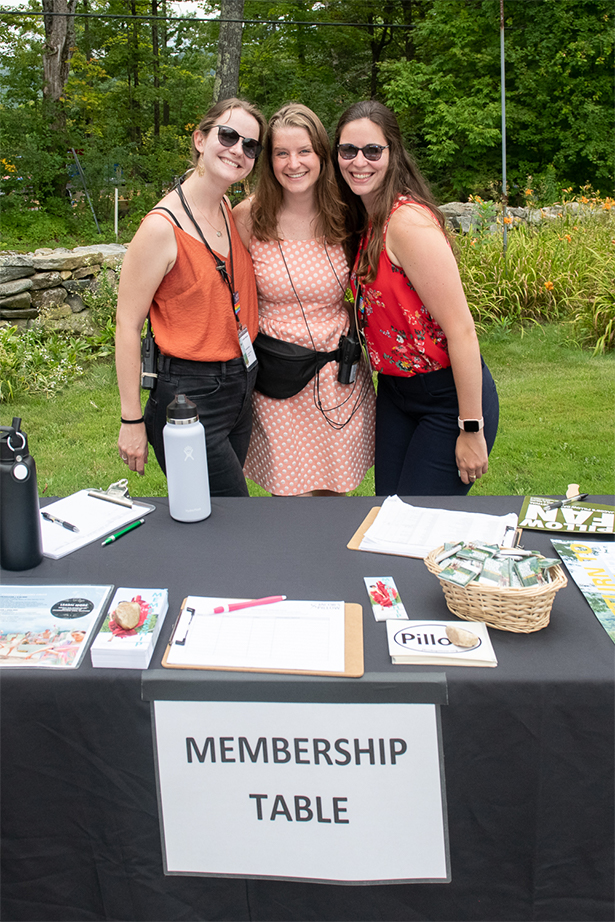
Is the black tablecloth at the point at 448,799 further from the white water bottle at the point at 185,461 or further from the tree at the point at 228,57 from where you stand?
the tree at the point at 228,57

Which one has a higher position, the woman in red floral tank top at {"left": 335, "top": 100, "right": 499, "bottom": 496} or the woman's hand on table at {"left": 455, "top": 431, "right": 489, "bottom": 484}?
the woman in red floral tank top at {"left": 335, "top": 100, "right": 499, "bottom": 496}

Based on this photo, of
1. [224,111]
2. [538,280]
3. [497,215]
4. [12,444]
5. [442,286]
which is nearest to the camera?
[12,444]

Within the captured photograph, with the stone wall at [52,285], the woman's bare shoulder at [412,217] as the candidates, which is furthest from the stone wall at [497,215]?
the woman's bare shoulder at [412,217]

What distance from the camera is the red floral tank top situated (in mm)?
1977

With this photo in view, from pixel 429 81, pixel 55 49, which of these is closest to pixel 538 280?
pixel 55 49

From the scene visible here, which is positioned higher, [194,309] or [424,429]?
[194,309]

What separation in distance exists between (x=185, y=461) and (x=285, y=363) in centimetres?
69

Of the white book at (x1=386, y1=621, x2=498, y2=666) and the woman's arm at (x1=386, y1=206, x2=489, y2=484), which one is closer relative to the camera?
the white book at (x1=386, y1=621, x2=498, y2=666)

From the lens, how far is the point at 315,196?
7.09ft

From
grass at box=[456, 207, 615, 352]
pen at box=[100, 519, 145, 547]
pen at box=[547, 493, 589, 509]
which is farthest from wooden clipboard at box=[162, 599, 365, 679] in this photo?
grass at box=[456, 207, 615, 352]

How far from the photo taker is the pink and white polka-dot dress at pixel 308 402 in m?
2.15

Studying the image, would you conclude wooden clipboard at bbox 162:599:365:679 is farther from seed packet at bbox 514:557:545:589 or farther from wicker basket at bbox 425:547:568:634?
seed packet at bbox 514:557:545:589

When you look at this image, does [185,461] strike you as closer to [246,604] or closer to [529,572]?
[246,604]

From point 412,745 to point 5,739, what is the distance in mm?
687
